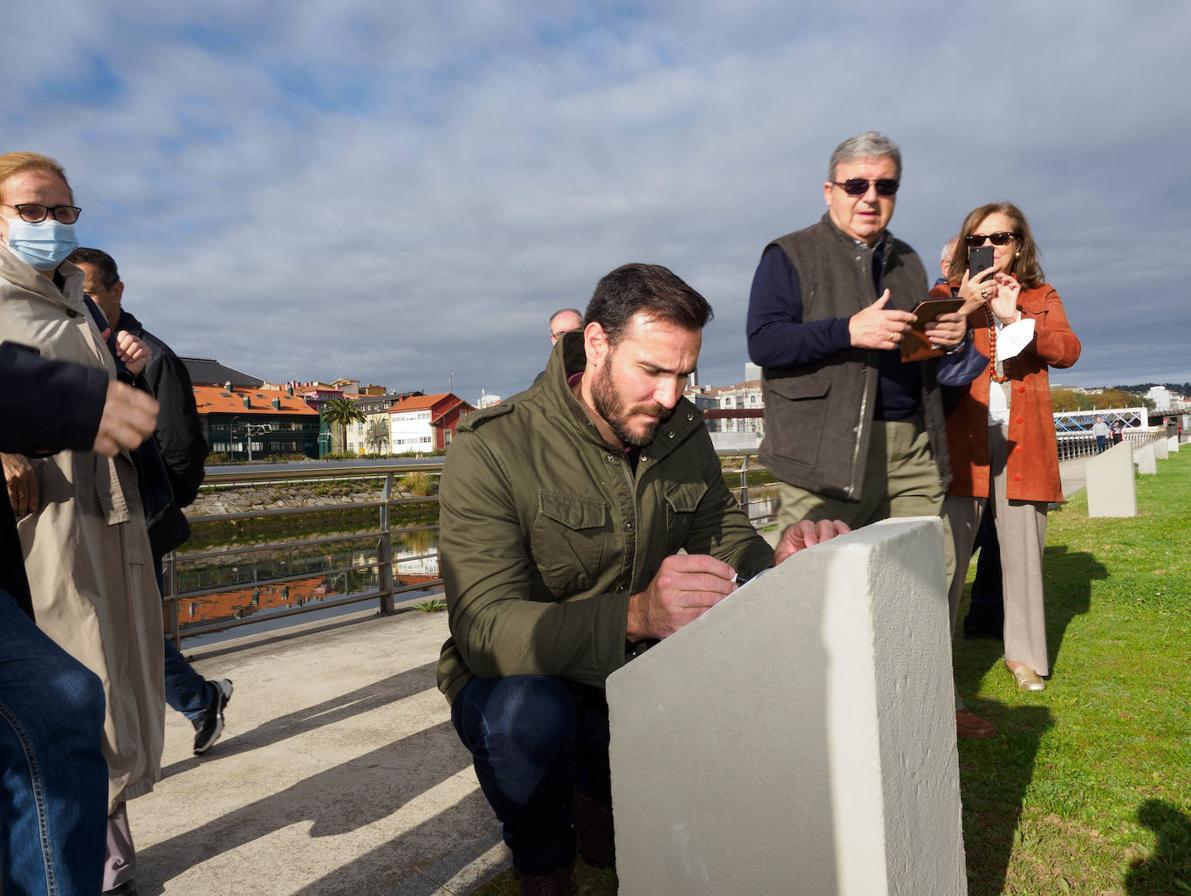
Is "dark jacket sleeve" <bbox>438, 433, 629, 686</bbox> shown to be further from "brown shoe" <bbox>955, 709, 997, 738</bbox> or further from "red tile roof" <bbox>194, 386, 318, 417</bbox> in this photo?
"red tile roof" <bbox>194, 386, 318, 417</bbox>

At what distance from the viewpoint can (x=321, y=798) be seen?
2.87 metres

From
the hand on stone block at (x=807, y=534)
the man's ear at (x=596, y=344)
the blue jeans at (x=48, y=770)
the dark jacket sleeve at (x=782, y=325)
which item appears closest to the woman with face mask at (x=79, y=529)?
the blue jeans at (x=48, y=770)

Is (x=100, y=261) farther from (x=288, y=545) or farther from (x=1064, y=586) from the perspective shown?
(x=1064, y=586)

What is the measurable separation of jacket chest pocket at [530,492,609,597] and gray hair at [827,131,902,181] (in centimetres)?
162

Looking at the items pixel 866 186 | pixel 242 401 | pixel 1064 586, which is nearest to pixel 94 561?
pixel 866 186

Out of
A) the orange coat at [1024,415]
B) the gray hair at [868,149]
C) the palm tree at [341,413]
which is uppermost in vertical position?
the palm tree at [341,413]

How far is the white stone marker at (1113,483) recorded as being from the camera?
10.8 m

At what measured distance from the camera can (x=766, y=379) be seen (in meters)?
3.11

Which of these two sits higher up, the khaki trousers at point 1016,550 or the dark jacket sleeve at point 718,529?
the dark jacket sleeve at point 718,529

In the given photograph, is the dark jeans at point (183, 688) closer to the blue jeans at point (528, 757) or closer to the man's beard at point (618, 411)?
the blue jeans at point (528, 757)

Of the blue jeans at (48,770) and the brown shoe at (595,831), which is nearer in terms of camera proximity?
the blue jeans at (48,770)

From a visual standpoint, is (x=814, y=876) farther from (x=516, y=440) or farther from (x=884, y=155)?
(x=884, y=155)

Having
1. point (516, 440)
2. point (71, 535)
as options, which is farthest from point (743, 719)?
point (71, 535)

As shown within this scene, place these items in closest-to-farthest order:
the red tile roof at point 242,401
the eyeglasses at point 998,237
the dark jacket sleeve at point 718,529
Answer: the dark jacket sleeve at point 718,529 → the eyeglasses at point 998,237 → the red tile roof at point 242,401
